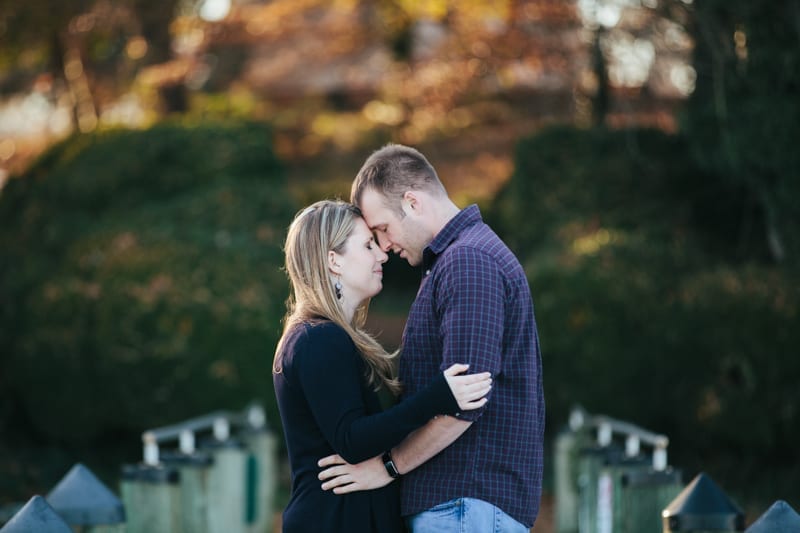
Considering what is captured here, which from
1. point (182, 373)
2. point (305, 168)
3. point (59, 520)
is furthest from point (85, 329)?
point (305, 168)

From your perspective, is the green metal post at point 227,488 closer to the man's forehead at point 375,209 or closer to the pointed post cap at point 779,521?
the man's forehead at point 375,209

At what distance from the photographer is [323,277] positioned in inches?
130

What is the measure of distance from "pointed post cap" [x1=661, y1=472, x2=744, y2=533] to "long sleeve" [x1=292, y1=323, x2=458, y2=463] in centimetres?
116

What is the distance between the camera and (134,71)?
17766 millimetres

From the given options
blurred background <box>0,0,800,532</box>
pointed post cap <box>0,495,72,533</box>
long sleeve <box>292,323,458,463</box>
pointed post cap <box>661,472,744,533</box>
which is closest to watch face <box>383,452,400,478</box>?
long sleeve <box>292,323,458,463</box>

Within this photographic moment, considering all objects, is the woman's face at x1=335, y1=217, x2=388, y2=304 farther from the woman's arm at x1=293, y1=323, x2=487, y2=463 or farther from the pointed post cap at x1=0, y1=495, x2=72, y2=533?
the pointed post cap at x1=0, y1=495, x2=72, y2=533

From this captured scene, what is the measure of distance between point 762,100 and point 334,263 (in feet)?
22.8

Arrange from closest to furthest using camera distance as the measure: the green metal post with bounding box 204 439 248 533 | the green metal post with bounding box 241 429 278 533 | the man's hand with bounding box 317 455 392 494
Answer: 1. the man's hand with bounding box 317 455 392 494
2. the green metal post with bounding box 204 439 248 533
3. the green metal post with bounding box 241 429 278 533

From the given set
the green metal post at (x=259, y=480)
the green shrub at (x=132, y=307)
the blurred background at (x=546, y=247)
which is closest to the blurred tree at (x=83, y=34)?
the blurred background at (x=546, y=247)

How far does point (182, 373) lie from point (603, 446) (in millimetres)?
4334

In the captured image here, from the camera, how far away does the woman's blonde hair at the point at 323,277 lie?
3258 mm

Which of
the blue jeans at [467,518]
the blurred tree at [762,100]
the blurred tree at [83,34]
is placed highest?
the blurred tree at [83,34]

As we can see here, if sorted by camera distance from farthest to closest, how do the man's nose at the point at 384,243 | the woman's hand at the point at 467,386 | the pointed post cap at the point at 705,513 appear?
the pointed post cap at the point at 705,513 → the man's nose at the point at 384,243 → the woman's hand at the point at 467,386

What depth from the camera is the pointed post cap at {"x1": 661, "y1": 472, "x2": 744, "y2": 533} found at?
3670 millimetres
